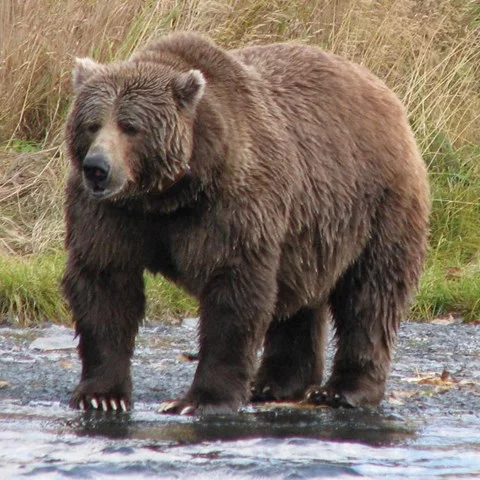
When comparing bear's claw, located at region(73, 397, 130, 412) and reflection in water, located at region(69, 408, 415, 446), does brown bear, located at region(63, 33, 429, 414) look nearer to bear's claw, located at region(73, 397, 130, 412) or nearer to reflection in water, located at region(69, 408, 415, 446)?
bear's claw, located at region(73, 397, 130, 412)

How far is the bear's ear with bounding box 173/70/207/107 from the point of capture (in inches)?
241

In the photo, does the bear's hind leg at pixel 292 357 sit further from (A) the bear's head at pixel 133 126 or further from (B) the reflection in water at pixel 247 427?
(A) the bear's head at pixel 133 126

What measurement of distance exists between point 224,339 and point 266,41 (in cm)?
583

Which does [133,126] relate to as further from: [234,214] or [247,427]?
[247,427]

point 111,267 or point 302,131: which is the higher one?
point 302,131

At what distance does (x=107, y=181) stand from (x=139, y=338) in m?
3.06

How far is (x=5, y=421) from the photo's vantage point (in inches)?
236

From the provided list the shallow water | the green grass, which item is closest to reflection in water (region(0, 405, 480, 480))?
the shallow water

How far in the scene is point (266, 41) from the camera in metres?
11.7

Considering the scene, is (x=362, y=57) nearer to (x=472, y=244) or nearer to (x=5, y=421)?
(x=472, y=244)

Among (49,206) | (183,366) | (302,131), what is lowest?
(183,366)

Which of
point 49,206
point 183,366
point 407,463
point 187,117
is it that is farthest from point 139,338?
point 407,463

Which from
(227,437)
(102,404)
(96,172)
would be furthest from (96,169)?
(227,437)

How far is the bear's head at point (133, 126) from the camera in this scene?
5.93 meters
